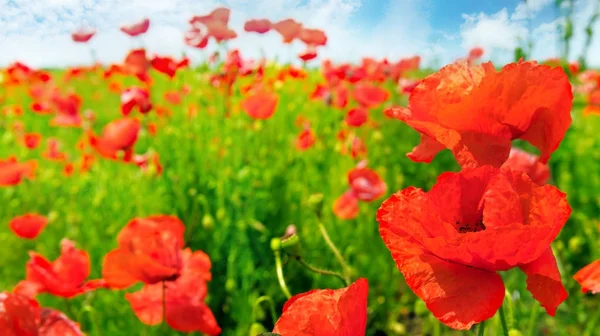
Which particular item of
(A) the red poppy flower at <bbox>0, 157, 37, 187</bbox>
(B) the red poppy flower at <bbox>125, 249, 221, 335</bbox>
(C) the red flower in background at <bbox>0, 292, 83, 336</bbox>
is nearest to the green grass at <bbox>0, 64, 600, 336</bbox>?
(A) the red poppy flower at <bbox>0, 157, 37, 187</bbox>

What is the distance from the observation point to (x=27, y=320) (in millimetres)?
521

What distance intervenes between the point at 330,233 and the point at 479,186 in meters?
1.36

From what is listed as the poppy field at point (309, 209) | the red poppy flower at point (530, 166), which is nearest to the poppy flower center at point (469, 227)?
the poppy field at point (309, 209)

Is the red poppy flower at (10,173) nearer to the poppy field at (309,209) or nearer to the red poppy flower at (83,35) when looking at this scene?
the poppy field at (309,209)

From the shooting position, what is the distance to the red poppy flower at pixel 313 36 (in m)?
1.28

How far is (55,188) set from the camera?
7.89ft

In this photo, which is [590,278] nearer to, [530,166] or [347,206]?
[530,166]

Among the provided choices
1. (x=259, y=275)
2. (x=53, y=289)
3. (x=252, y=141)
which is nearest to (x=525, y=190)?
(x=53, y=289)

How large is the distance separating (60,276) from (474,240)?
596 millimetres

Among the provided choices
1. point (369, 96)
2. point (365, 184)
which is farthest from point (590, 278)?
point (369, 96)

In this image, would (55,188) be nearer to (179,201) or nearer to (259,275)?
(179,201)

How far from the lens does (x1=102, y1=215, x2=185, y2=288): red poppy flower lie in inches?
28.1

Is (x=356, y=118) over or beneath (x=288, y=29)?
beneath

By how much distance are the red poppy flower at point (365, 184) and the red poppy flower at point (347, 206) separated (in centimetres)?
3
